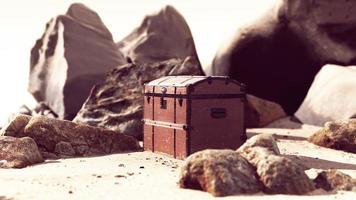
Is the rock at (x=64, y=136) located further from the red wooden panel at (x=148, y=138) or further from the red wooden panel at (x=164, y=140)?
the red wooden panel at (x=164, y=140)

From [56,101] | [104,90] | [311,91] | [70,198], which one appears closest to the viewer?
[70,198]

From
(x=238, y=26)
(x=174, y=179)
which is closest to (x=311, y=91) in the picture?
(x=238, y=26)

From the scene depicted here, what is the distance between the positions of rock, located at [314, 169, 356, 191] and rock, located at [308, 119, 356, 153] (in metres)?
4.68

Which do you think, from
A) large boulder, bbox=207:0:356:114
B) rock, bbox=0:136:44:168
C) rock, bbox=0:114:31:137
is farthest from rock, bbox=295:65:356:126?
rock, bbox=0:136:44:168

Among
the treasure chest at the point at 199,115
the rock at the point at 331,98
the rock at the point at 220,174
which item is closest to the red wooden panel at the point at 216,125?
the treasure chest at the point at 199,115

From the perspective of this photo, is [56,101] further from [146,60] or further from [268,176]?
[268,176]

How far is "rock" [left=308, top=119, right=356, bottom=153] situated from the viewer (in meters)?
13.1

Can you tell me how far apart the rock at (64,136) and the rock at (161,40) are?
11.4 meters

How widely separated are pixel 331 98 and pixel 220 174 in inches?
450

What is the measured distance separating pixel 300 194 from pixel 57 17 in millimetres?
17359

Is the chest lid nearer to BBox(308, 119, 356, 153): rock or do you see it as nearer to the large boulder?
BBox(308, 119, 356, 153): rock

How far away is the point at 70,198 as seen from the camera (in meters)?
7.84

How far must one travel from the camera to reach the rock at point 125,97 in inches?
605

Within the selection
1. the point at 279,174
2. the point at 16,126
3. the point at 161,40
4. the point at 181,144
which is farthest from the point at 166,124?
the point at 161,40
